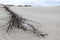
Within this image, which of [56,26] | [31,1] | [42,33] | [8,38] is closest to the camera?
[8,38]

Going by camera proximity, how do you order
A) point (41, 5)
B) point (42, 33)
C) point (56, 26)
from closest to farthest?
point (42, 33) → point (56, 26) → point (41, 5)

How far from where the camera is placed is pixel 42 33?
1735 mm

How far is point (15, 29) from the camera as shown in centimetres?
180

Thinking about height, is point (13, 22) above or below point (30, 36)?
above

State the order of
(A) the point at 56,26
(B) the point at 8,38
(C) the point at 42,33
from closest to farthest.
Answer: (B) the point at 8,38 → (C) the point at 42,33 → (A) the point at 56,26

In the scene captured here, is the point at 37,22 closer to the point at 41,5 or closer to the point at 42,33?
the point at 42,33

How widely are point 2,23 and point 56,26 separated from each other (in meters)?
0.64

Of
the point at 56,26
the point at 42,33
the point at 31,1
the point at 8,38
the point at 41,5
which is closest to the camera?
the point at 8,38

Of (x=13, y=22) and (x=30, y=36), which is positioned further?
(x=13, y=22)

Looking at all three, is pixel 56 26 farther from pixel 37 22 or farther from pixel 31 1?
pixel 31 1

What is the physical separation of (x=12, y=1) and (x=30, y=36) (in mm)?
1911

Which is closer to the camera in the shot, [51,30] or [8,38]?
[8,38]

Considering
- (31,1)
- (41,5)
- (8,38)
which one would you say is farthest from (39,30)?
(31,1)

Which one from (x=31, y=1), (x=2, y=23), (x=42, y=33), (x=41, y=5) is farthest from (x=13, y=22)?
(x=31, y=1)
